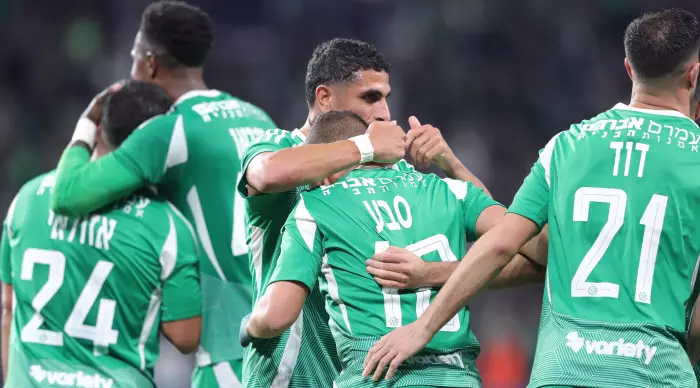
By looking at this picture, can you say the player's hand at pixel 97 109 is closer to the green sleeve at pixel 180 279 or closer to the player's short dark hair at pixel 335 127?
the green sleeve at pixel 180 279

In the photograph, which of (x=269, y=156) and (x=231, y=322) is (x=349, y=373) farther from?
(x=231, y=322)

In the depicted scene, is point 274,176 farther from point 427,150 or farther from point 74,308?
point 74,308

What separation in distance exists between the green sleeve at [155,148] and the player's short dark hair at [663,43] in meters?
2.55

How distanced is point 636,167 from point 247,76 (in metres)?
8.77

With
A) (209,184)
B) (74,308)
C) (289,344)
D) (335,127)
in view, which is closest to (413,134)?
(335,127)

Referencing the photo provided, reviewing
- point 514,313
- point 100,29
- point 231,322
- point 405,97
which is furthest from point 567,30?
point 231,322

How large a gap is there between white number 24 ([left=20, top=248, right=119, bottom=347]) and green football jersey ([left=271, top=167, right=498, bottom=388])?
5.51 ft

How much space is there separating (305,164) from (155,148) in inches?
64.9

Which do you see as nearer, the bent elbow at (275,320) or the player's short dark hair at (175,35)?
the bent elbow at (275,320)

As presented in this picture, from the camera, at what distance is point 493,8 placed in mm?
11891

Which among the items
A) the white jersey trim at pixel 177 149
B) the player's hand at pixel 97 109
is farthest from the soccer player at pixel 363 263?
the player's hand at pixel 97 109

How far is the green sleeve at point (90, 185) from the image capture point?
16.3 ft

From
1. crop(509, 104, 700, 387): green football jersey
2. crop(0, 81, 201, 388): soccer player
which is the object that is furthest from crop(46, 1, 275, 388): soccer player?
crop(509, 104, 700, 387): green football jersey

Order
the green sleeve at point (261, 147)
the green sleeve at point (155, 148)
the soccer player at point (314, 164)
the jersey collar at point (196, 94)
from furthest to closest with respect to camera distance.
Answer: the jersey collar at point (196, 94)
the green sleeve at point (155, 148)
the green sleeve at point (261, 147)
the soccer player at point (314, 164)
